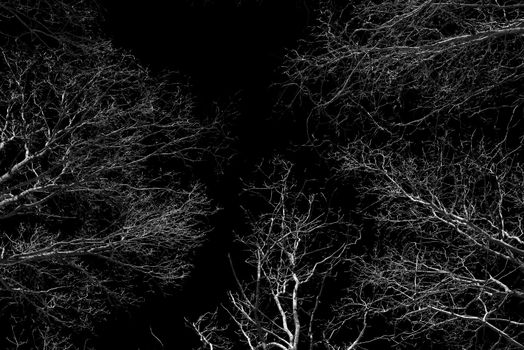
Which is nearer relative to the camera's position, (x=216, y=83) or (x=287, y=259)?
(x=287, y=259)

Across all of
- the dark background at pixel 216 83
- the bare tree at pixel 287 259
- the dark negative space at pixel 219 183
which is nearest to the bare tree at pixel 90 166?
the dark negative space at pixel 219 183

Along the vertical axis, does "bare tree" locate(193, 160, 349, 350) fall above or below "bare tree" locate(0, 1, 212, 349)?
below

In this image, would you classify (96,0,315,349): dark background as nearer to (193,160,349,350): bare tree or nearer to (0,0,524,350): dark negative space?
(0,0,524,350): dark negative space

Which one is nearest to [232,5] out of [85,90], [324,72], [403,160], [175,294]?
[85,90]

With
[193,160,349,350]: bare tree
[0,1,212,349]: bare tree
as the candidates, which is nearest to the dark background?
[193,160,349,350]: bare tree

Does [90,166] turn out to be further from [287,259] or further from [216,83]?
[216,83]

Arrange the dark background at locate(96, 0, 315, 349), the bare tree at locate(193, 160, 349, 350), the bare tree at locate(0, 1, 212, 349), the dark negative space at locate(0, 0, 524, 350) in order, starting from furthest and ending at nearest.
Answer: the dark background at locate(96, 0, 315, 349)
the bare tree at locate(193, 160, 349, 350)
the bare tree at locate(0, 1, 212, 349)
the dark negative space at locate(0, 0, 524, 350)

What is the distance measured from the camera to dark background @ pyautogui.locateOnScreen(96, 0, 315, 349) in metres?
16.5

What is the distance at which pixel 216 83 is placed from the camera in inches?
686

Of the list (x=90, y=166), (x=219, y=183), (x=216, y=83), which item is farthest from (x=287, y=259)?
(x=216, y=83)

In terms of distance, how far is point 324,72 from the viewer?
5938 millimetres

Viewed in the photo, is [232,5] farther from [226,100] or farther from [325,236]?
[325,236]

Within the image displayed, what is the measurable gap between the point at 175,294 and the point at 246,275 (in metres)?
2.24

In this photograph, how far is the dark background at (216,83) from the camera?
54.0 feet
